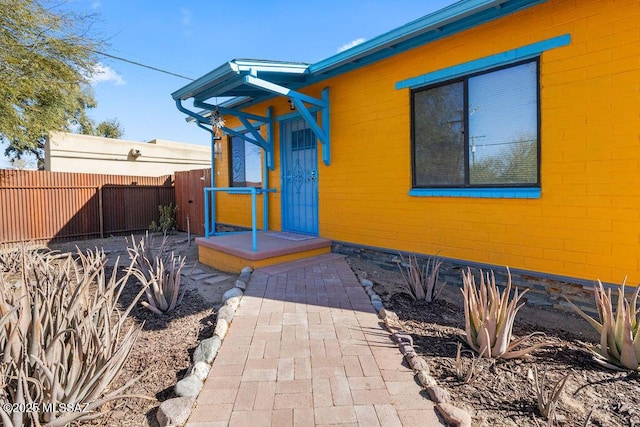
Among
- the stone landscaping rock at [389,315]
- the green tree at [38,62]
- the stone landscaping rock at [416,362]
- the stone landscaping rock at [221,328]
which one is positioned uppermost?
the green tree at [38,62]

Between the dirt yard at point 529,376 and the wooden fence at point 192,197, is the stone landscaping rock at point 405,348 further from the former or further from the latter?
the wooden fence at point 192,197

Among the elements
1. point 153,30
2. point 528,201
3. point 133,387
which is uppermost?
point 153,30

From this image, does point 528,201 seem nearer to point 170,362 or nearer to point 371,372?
point 371,372

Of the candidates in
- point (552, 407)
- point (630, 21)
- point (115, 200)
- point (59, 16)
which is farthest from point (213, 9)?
point (552, 407)

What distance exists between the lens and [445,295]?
14.8 ft

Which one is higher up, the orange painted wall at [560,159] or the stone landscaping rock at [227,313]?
the orange painted wall at [560,159]

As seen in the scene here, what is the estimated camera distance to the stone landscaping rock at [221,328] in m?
3.08

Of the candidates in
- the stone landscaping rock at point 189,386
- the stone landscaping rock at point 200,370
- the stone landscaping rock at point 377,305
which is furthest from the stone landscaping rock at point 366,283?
the stone landscaping rock at point 189,386

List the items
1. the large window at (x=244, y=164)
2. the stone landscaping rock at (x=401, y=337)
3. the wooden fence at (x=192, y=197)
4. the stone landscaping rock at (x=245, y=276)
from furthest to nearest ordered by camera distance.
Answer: the wooden fence at (x=192, y=197) → the large window at (x=244, y=164) → the stone landscaping rock at (x=245, y=276) → the stone landscaping rock at (x=401, y=337)

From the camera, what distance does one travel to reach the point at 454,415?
1972 millimetres

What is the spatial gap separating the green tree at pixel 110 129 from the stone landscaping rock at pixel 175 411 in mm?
29574

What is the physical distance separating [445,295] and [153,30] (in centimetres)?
1572

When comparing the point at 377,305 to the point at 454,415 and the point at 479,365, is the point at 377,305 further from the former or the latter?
the point at 454,415

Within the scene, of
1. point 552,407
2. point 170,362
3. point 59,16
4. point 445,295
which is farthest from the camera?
point 59,16
